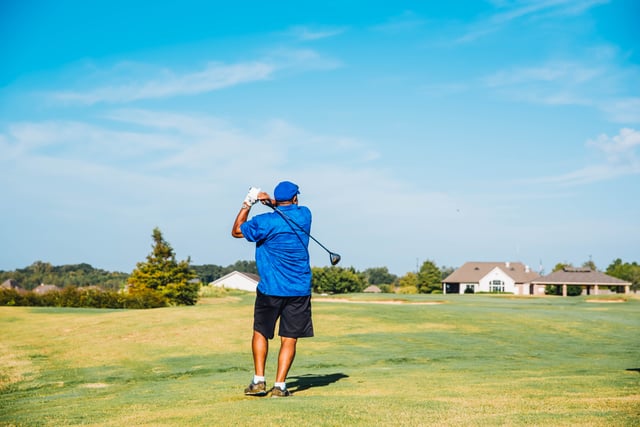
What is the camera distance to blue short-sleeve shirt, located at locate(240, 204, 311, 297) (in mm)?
8273

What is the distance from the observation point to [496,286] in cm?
11069

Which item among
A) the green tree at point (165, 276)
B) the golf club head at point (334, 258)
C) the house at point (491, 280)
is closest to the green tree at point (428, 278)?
the house at point (491, 280)

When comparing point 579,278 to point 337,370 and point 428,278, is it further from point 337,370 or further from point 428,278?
point 337,370

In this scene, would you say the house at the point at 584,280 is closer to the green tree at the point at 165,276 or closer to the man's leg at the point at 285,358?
the green tree at the point at 165,276

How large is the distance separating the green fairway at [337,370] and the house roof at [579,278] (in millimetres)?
68513

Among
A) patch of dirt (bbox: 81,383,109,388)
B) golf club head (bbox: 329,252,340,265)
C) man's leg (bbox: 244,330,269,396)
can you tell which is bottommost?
patch of dirt (bbox: 81,383,109,388)

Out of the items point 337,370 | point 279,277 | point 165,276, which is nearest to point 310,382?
point 279,277

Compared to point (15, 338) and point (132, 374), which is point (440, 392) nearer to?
A: point (132, 374)

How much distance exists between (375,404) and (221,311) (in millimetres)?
21473

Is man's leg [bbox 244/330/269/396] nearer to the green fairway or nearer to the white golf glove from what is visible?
the green fairway

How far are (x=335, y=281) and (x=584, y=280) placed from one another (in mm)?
36416

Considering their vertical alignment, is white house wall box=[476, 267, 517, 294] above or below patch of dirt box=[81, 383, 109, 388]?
above

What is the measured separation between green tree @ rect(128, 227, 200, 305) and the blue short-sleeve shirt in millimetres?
38812

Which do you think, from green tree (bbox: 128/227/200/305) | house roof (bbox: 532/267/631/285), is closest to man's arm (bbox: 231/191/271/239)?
green tree (bbox: 128/227/200/305)
